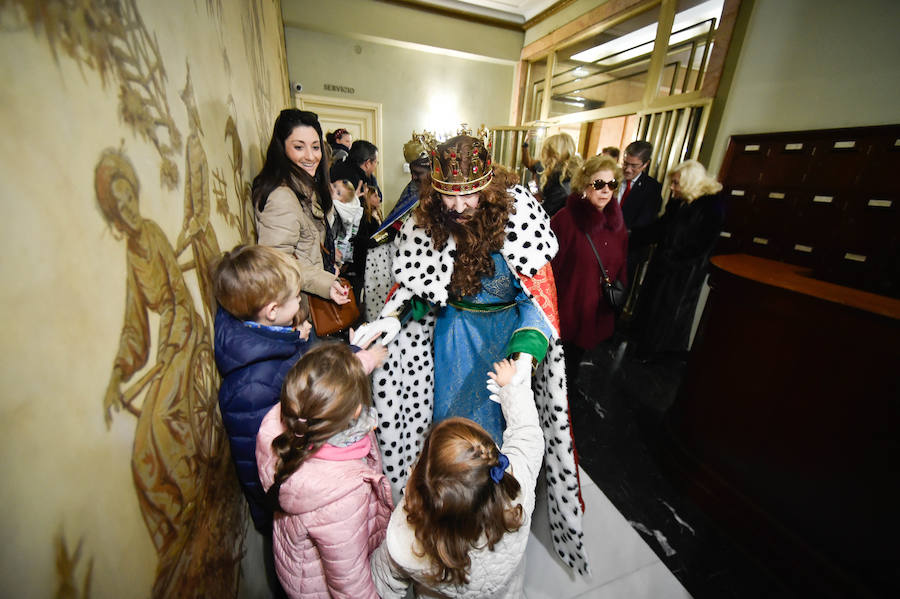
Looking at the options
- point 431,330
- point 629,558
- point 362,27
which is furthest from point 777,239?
point 362,27

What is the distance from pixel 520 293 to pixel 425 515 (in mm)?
887

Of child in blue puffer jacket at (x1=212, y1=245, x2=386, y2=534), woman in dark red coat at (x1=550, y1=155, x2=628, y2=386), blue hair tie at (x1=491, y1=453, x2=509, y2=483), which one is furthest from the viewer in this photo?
woman in dark red coat at (x1=550, y1=155, x2=628, y2=386)

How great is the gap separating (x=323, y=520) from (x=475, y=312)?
0.89m

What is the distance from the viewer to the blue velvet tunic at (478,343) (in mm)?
1436

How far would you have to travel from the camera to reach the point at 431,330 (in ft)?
5.34

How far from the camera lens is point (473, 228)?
1.38m

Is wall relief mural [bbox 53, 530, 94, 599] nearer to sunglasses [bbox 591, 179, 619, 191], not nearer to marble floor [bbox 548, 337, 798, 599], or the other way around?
marble floor [bbox 548, 337, 798, 599]

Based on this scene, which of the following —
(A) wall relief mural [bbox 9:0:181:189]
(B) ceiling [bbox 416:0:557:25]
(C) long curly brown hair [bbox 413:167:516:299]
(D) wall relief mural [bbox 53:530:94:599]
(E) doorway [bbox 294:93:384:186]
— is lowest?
(D) wall relief mural [bbox 53:530:94:599]

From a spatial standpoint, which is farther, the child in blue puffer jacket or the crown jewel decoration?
the crown jewel decoration

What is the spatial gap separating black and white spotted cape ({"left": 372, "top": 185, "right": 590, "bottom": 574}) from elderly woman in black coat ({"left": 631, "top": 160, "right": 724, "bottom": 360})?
2.35 m

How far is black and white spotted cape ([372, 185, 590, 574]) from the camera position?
138cm

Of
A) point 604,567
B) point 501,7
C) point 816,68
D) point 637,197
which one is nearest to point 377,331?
point 604,567

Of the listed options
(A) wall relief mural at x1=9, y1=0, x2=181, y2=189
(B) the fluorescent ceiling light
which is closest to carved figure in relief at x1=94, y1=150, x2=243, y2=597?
(A) wall relief mural at x1=9, y1=0, x2=181, y2=189

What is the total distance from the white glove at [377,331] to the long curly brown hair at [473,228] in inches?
11.3
